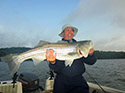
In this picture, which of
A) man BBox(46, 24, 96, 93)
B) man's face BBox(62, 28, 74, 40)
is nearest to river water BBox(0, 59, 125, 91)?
man BBox(46, 24, 96, 93)

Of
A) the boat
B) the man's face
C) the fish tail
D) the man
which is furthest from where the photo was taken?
the boat

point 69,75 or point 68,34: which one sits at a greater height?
point 68,34

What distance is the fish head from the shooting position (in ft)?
13.3

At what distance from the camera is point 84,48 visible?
4.08 m

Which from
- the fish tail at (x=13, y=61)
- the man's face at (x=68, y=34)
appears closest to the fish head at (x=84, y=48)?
the man's face at (x=68, y=34)

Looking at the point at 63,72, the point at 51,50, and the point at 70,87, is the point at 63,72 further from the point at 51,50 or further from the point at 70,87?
the point at 51,50

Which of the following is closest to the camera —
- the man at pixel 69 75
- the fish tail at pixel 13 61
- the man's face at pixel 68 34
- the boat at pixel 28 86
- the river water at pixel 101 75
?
the fish tail at pixel 13 61

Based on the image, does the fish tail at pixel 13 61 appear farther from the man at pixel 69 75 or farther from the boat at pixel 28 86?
the boat at pixel 28 86

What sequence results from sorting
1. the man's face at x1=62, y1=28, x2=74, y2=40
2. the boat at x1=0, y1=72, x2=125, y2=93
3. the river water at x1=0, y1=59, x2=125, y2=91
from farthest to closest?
the river water at x1=0, y1=59, x2=125, y2=91 → the boat at x1=0, y1=72, x2=125, y2=93 → the man's face at x1=62, y1=28, x2=74, y2=40

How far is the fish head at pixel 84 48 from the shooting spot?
13.3ft

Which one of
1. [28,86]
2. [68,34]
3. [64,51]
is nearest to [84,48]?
[64,51]

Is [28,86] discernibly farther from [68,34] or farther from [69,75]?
[68,34]

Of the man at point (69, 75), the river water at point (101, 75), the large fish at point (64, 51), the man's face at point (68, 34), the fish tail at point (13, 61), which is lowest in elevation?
the river water at point (101, 75)

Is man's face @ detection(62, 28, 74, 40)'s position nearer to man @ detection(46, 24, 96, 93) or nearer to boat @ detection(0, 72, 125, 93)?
man @ detection(46, 24, 96, 93)
